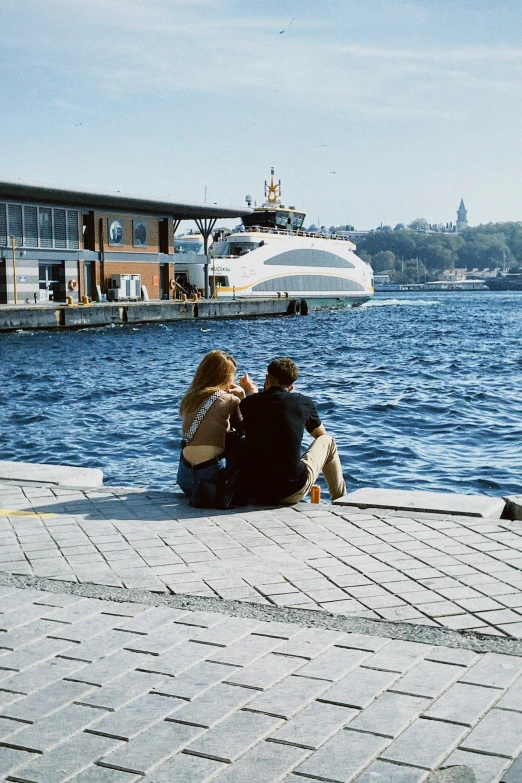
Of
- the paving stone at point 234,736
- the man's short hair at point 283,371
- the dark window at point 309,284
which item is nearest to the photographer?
the paving stone at point 234,736

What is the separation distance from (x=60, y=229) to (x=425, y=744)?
1985 inches

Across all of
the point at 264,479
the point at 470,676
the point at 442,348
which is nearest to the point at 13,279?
the point at 442,348

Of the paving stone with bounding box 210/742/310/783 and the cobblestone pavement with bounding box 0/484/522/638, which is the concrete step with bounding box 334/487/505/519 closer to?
the cobblestone pavement with bounding box 0/484/522/638

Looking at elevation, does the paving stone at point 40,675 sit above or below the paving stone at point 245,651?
above

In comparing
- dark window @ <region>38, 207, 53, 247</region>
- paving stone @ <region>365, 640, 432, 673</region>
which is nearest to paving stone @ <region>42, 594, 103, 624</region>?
paving stone @ <region>365, 640, 432, 673</region>

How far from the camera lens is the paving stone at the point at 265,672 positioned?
3964 millimetres

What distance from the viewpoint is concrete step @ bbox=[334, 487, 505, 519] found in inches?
274

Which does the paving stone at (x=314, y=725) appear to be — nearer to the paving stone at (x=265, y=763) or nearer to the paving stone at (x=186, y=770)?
the paving stone at (x=265, y=763)

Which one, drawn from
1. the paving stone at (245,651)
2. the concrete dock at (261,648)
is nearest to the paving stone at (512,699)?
the concrete dock at (261,648)

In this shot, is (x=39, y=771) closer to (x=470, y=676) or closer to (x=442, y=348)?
(x=470, y=676)

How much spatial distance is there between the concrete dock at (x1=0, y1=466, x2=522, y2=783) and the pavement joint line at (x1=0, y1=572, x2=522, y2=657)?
0.01 m

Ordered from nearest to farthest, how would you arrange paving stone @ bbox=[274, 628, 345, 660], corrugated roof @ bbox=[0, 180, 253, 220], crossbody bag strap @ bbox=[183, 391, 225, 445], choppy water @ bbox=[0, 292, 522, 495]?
paving stone @ bbox=[274, 628, 345, 660], crossbody bag strap @ bbox=[183, 391, 225, 445], choppy water @ bbox=[0, 292, 522, 495], corrugated roof @ bbox=[0, 180, 253, 220]

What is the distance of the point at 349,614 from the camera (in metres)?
4.80

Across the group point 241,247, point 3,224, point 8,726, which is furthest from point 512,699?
point 241,247
